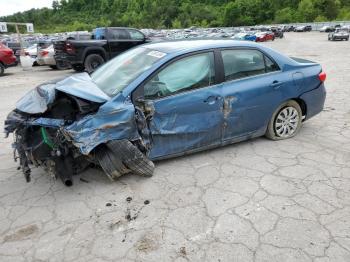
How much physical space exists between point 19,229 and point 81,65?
35.8 feet

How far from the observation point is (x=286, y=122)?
4.70 metres

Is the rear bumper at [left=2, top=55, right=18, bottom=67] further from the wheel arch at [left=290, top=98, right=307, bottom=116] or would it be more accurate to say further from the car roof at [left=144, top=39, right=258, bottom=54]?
the wheel arch at [left=290, top=98, right=307, bottom=116]

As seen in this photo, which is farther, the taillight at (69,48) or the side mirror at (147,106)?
the taillight at (69,48)

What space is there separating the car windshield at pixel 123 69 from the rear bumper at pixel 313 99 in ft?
7.50

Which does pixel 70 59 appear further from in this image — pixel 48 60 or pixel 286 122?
pixel 286 122

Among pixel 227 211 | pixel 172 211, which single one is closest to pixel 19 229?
pixel 172 211

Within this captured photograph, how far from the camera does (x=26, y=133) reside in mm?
3486

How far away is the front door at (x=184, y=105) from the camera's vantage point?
3682 mm

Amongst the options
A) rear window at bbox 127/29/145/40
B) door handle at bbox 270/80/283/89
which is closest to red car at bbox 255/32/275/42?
rear window at bbox 127/29/145/40

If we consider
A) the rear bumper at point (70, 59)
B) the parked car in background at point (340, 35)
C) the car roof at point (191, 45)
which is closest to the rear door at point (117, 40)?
the rear bumper at point (70, 59)

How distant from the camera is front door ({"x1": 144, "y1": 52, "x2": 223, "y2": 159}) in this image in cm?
368

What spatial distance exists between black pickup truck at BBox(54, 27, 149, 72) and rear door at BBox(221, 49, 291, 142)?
9.11 metres

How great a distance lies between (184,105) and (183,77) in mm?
357

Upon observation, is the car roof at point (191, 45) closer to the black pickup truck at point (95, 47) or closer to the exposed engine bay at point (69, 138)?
the exposed engine bay at point (69, 138)
